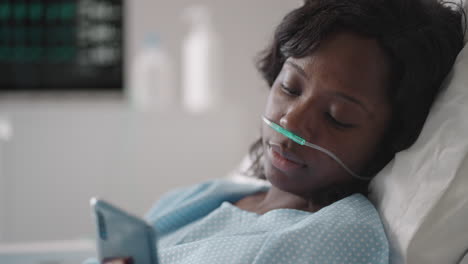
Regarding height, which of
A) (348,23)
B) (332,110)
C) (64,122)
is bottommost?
(64,122)

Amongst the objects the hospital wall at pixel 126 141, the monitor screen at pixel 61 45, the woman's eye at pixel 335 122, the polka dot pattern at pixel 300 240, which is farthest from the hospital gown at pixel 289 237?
the monitor screen at pixel 61 45

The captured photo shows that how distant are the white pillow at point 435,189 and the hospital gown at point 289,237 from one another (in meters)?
0.04

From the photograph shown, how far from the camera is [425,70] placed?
833 millimetres

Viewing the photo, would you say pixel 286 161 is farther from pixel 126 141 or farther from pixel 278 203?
pixel 126 141

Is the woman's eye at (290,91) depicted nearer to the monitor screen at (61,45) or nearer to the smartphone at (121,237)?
A: the smartphone at (121,237)

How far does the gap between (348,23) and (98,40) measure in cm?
219

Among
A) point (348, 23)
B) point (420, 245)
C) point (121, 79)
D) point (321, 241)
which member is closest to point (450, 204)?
point (420, 245)

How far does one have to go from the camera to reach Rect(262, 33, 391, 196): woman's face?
0.82 metres

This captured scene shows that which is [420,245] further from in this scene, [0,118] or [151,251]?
[0,118]

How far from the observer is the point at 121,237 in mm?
621

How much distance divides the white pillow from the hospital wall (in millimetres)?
1869

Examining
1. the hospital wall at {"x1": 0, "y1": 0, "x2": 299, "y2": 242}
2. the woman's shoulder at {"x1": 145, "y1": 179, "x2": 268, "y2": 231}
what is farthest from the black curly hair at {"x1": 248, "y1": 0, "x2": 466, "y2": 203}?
the hospital wall at {"x1": 0, "y1": 0, "x2": 299, "y2": 242}

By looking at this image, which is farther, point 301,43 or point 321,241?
point 301,43

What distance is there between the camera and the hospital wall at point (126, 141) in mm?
2695
